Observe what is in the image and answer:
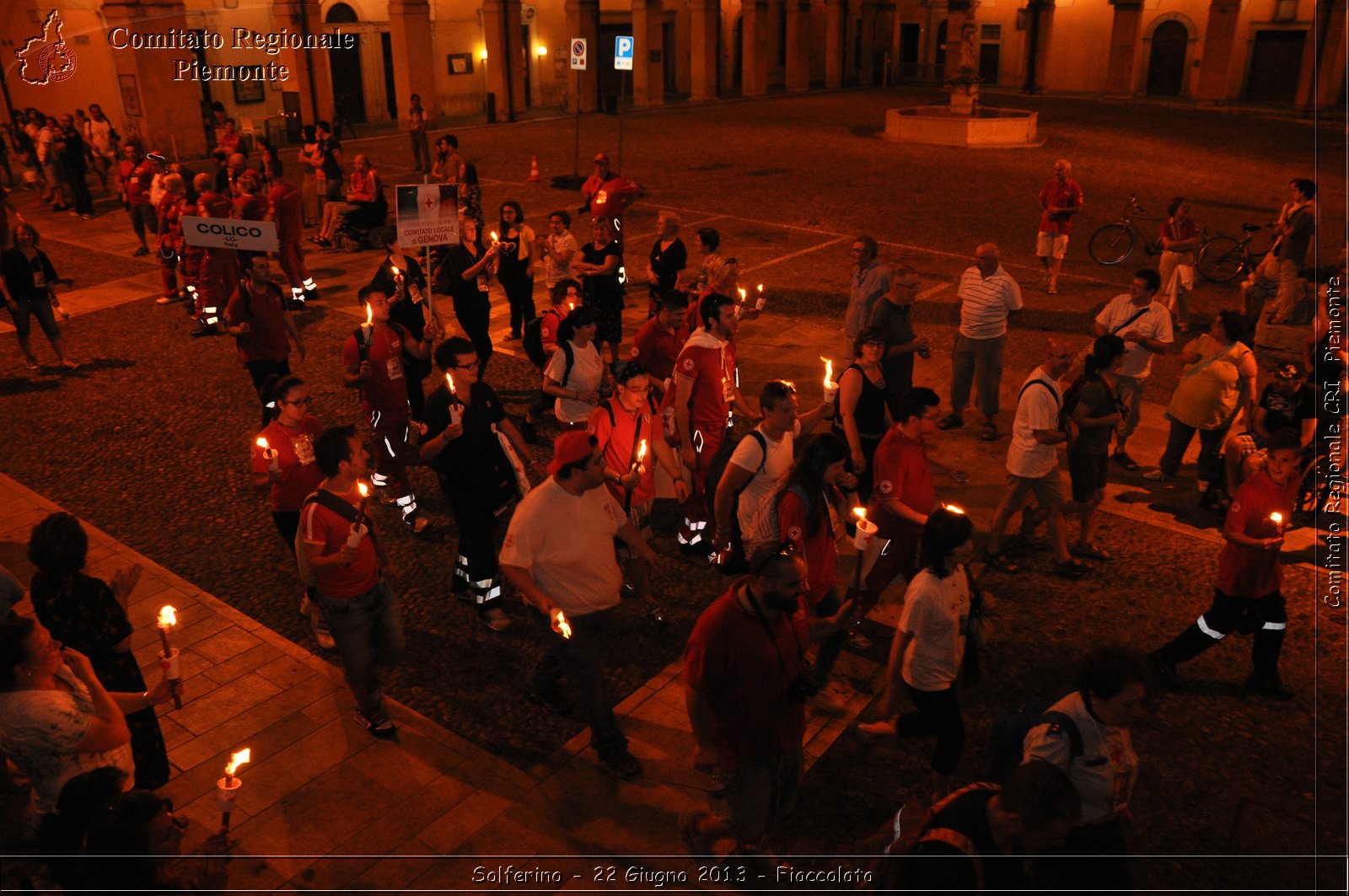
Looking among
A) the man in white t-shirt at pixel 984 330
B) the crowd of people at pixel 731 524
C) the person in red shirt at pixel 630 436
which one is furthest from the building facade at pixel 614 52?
the person in red shirt at pixel 630 436

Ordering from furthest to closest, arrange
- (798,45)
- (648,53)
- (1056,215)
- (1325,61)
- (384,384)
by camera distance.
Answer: (798,45) → (648,53) → (1325,61) → (1056,215) → (384,384)

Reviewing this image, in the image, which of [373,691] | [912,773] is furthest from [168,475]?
[912,773]

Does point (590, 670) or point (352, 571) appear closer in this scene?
point (590, 670)

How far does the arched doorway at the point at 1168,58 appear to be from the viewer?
4016 centimetres

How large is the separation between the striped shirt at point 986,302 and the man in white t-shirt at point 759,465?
4086 mm

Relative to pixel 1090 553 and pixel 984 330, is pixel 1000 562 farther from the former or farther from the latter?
pixel 984 330

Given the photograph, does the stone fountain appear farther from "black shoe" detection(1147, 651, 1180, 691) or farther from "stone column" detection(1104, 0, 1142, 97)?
"black shoe" detection(1147, 651, 1180, 691)

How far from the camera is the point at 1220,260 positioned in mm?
15672

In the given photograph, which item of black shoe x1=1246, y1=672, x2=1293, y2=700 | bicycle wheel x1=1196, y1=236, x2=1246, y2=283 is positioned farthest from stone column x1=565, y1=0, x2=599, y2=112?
black shoe x1=1246, y1=672, x2=1293, y2=700

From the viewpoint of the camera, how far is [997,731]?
4406 mm

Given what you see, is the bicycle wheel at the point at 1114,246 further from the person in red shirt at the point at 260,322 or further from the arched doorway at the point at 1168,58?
the arched doorway at the point at 1168,58

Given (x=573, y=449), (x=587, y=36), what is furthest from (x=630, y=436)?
(x=587, y=36)

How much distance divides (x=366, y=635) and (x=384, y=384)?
9.59 feet

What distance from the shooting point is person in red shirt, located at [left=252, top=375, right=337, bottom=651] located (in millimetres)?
6438
